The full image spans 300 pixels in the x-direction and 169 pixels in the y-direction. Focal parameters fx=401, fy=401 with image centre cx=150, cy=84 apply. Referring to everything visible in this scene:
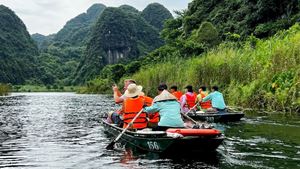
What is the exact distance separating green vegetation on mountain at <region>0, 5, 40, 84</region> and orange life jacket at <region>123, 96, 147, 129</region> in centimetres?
8833

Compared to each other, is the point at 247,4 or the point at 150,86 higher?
the point at 247,4

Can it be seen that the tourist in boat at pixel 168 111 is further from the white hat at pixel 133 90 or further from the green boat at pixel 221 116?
the green boat at pixel 221 116

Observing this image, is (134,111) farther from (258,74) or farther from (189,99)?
(258,74)

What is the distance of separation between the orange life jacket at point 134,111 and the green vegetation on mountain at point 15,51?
88.3m

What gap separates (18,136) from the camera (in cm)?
1161

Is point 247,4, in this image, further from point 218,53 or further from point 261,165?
point 261,165

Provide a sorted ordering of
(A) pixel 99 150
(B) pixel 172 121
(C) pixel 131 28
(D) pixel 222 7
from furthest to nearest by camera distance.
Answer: (C) pixel 131 28 → (D) pixel 222 7 → (A) pixel 99 150 → (B) pixel 172 121

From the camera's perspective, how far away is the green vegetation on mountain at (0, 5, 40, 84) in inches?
3861

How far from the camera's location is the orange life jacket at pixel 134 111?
9.05 m

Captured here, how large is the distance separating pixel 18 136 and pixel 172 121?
541cm

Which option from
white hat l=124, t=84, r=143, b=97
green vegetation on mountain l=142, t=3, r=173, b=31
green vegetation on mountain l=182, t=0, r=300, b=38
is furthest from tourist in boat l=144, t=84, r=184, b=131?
green vegetation on mountain l=142, t=3, r=173, b=31

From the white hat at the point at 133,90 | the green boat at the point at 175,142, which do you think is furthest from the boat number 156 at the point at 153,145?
the white hat at the point at 133,90

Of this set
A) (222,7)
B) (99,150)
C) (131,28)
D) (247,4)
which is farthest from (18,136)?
(131,28)

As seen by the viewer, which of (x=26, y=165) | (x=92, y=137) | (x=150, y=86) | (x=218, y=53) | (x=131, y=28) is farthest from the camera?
(x=131, y=28)
